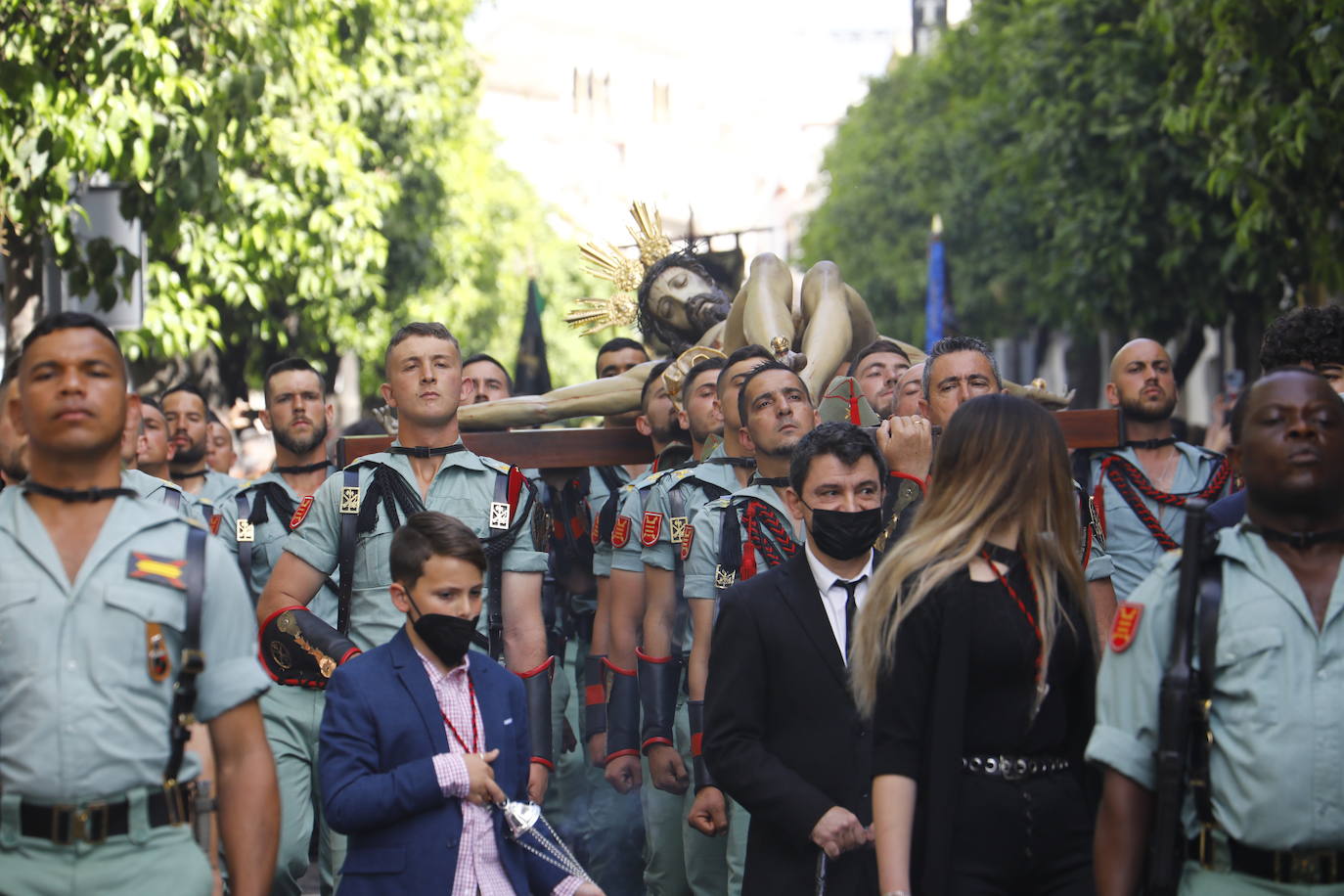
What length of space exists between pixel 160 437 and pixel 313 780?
238 cm

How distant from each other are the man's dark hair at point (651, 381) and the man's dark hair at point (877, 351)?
910 millimetres

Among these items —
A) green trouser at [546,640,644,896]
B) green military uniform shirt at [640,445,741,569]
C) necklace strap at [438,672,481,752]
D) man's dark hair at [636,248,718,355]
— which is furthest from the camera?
man's dark hair at [636,248,718,355]

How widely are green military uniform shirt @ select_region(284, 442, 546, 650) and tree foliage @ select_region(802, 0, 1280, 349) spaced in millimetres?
9058

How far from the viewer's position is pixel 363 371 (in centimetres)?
3053

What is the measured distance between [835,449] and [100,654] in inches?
93.7

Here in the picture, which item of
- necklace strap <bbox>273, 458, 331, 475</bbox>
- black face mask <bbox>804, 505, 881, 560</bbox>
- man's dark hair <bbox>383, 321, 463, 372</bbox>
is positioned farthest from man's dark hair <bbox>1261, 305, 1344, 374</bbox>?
necklace strap <bbox>273, 458, 331, 475</bbox>

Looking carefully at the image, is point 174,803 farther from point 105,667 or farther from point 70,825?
point 105,667

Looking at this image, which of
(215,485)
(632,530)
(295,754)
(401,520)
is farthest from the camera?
(215,485)

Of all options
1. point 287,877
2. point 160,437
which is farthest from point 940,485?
point 160,437

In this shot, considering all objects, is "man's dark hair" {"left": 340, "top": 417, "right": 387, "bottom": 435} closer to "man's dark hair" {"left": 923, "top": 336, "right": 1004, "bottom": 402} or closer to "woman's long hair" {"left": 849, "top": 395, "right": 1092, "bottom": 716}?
"man's dark hair" {"left": 923, "top": 336, "right": 1004, "bottom": 402}

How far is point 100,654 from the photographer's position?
4.30 metres

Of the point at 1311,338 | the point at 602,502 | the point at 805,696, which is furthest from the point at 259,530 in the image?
the point at 1311,338

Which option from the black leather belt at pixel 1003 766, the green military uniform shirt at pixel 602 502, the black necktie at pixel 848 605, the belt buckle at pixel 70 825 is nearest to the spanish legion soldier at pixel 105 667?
the belt buckle at pixel 70 825

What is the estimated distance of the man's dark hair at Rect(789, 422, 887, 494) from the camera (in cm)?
588
